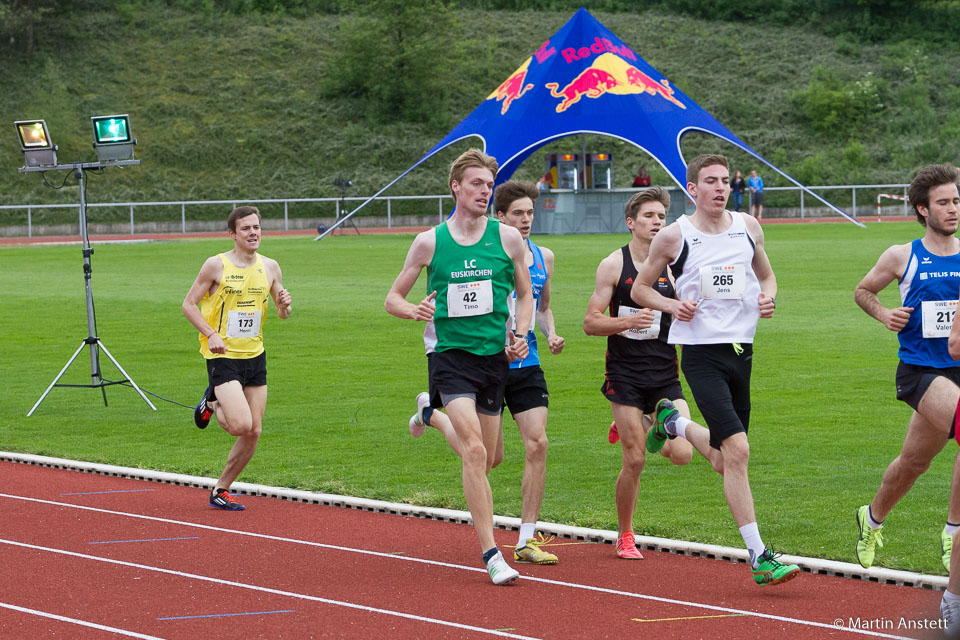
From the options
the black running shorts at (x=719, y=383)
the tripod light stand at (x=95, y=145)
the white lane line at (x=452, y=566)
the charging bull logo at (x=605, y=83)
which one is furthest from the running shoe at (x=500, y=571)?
the charging bull logo at (x=605, y=83)

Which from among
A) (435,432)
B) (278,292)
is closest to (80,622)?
(278,292)

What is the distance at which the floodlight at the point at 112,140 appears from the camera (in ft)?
44.0

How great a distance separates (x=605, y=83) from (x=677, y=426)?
3197 cm

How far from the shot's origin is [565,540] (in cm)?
820

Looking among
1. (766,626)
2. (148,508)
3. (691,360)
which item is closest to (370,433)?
(148,508)

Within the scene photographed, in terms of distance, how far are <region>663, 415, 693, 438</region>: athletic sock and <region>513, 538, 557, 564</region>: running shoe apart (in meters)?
0.91

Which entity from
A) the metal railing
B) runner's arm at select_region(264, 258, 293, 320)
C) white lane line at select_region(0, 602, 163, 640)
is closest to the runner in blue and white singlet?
white lane line at select_region(0, 602, 163, 640)

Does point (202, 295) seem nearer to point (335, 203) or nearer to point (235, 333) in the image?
point (235, 333)

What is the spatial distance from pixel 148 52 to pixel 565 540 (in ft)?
243

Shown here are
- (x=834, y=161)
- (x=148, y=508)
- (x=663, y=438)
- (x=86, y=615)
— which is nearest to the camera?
(x=86, y=615)

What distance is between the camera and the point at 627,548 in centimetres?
765

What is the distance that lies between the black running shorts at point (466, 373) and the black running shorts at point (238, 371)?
2437 millimetres

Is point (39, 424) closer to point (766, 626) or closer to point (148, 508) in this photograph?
point (148, 508)

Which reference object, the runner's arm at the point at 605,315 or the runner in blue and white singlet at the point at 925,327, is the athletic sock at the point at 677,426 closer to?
the runner's arm at the point at 605,315
